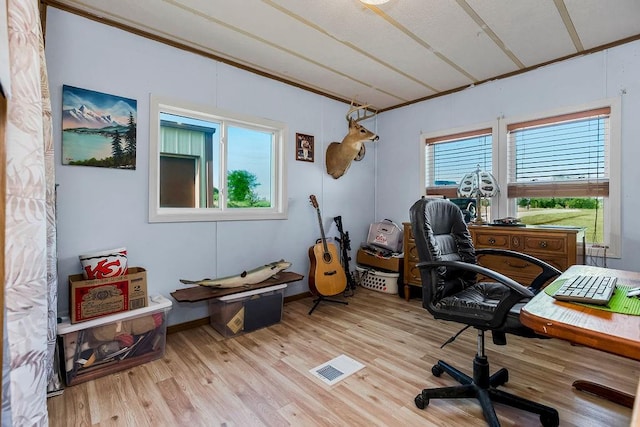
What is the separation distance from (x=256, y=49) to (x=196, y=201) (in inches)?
59.5

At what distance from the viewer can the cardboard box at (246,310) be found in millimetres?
2498

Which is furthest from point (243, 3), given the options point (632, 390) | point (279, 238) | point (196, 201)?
point (632, 390)

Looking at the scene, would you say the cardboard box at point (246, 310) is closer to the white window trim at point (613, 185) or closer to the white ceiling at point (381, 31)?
the white ceiling at point (381, 31)

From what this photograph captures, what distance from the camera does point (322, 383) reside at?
1.84 metres

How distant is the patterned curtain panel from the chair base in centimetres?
167

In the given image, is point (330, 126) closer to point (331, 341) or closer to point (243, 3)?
point (243, 3)

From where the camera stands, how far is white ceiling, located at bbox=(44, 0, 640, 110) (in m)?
2.09

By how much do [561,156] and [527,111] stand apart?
1.80 feet

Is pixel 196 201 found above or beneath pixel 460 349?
above

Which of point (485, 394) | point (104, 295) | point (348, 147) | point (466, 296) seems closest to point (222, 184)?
point (104, 295)

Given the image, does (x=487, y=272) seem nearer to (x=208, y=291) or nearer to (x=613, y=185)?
(x=208, y=291)

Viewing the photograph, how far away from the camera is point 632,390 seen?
5.67 ft

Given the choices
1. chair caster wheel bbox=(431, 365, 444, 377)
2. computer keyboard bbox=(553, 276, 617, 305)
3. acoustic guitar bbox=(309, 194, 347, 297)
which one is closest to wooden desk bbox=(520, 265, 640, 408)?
computer keyboard bbox=(553, 276, 617, 305)


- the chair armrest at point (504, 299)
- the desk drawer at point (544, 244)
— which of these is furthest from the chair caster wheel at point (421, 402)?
the desk drawer at point (544, 244)
